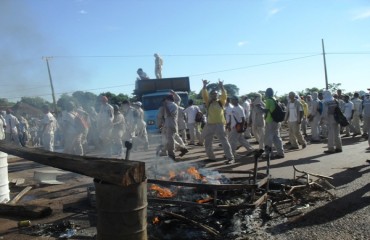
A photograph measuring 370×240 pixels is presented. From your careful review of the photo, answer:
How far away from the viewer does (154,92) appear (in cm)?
1841

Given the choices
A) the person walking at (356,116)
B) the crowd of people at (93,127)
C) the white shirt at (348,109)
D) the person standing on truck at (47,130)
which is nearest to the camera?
the crowd of people at (93,127)

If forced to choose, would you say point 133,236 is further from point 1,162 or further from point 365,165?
point 365,165

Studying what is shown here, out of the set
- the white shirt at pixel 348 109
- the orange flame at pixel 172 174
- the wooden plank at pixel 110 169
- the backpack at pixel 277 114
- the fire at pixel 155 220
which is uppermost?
the wooden plank at pixel 110 169

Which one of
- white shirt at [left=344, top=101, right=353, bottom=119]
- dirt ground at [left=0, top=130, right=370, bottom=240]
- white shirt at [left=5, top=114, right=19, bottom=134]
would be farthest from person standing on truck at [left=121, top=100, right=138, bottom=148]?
white shirt at [left=344, top=101, right=353, bottom=119]

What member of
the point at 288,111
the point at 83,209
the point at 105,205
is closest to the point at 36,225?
the point at 83,209

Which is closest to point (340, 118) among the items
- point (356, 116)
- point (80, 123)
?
point (356, 116)

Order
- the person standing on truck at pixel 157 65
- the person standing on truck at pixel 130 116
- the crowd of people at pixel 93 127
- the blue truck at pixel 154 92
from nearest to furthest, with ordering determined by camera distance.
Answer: the crowd of people at pixel 93 127
the person standing on truck at pixel 130 116
the blue truck at pixel 154 92
the person standing on truck at pixel 157 65

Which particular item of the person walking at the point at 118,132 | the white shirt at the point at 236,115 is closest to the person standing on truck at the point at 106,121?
the person walking at the point at 118,132

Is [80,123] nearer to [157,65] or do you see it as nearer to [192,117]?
[192,117]

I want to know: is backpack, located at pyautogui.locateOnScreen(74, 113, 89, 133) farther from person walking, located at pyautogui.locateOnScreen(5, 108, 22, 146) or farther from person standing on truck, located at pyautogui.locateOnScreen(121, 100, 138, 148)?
person walking, located at pyautogui.locateOnScreen(5, 108, 22, 146)

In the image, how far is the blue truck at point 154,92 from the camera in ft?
57.8

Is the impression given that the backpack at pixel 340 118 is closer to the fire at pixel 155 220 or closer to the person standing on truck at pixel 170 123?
the person standing on truck at pixel 170 123

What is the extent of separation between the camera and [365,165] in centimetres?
859

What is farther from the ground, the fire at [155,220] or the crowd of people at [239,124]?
the crowd of people at [239,124]
